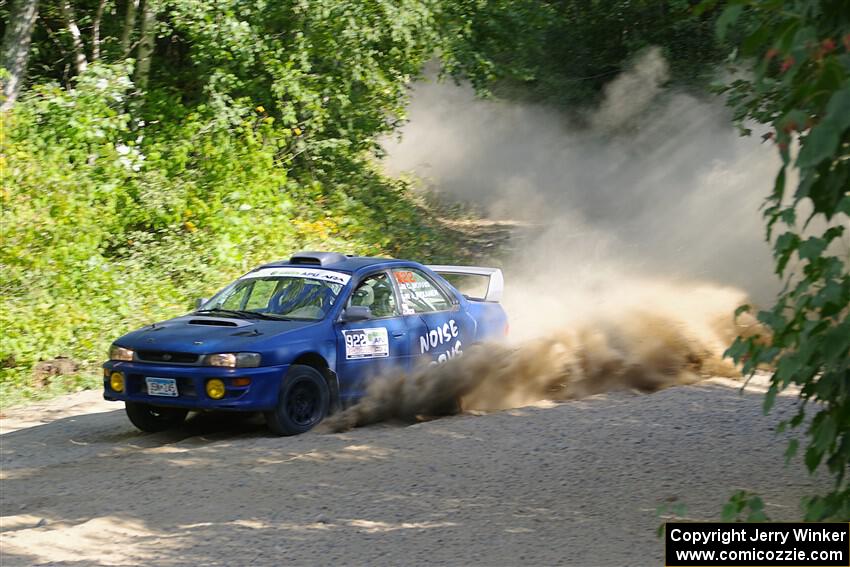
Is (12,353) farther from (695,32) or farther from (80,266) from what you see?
(695,32)

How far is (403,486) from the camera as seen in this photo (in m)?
7.34

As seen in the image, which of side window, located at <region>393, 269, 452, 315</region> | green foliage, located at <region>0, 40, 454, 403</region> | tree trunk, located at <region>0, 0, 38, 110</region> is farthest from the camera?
tree trunk, located at <region>0, 0, 38, 110</region>

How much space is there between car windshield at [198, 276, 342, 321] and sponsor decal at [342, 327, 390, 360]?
1.07 ft

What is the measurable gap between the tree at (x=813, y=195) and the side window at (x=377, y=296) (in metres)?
6.16

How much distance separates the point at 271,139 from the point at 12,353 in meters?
6.42

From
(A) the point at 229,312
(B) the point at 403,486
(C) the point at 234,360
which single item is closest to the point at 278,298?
(A) the point at 229,312

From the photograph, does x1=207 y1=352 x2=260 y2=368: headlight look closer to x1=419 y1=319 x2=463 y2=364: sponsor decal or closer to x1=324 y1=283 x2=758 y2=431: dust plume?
x1=324 y1=283 x2=758 y2=431: dust plume

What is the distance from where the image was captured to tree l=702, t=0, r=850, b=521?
3389 millimetres

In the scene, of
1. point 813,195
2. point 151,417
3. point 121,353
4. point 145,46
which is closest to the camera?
point 813,195

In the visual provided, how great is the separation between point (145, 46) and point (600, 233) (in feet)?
40.6

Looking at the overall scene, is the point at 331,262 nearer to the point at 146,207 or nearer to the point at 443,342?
the point at 443,342

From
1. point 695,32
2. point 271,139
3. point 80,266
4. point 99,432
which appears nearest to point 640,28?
point 695,32

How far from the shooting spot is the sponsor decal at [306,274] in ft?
33.3

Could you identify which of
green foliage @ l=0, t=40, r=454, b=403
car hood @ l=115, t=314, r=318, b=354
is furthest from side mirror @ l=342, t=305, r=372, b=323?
green foliage @ l=0, t=40, r=454, b=403
